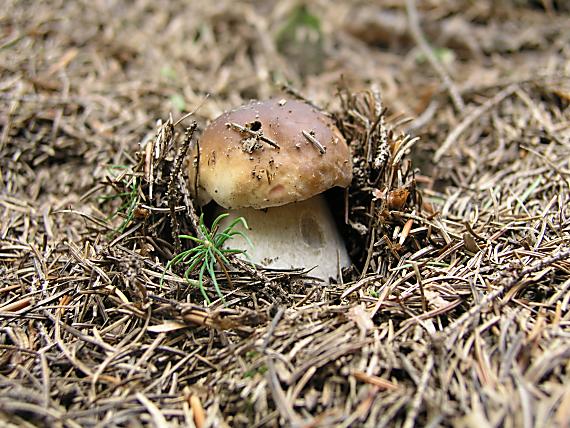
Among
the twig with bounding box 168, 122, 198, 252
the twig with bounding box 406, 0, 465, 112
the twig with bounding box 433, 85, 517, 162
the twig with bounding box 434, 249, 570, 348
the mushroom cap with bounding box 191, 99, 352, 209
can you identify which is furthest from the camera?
the twig with bounding box 406, 0, 465, 112

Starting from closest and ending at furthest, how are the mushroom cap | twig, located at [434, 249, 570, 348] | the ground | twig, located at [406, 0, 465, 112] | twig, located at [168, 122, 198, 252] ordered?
the ground, twig, located at [434, 249, 570, 348], the mushroom cap, twig, located at [168, 122, 198, 252], twig, located at [406, 0, 465, 112]

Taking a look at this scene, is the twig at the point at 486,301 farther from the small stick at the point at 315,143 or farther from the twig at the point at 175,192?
the twig at the point at 175,192

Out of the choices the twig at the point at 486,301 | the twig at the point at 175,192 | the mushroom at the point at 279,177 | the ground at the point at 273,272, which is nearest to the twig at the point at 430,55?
the ground at the point at 273,272

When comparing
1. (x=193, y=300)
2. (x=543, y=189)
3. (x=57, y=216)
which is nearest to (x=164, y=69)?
(x=57, y=216)

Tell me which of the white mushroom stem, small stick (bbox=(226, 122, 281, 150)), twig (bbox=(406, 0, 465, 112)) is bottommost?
the white mushroom stem

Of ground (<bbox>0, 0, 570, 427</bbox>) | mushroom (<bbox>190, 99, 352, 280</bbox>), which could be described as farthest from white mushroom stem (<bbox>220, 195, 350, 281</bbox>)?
ground (<bbox>0, 0, 570, 427</bbox>)

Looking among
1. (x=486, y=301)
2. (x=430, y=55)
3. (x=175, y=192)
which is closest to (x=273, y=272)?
(x=175, y=192)

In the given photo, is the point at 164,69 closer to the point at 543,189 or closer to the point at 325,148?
the point at 325,148

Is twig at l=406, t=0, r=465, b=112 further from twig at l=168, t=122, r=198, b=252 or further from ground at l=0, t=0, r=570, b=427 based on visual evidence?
twig at l=168, t=122, r=198, b=252

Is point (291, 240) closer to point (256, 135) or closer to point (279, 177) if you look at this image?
point (279, 177)
